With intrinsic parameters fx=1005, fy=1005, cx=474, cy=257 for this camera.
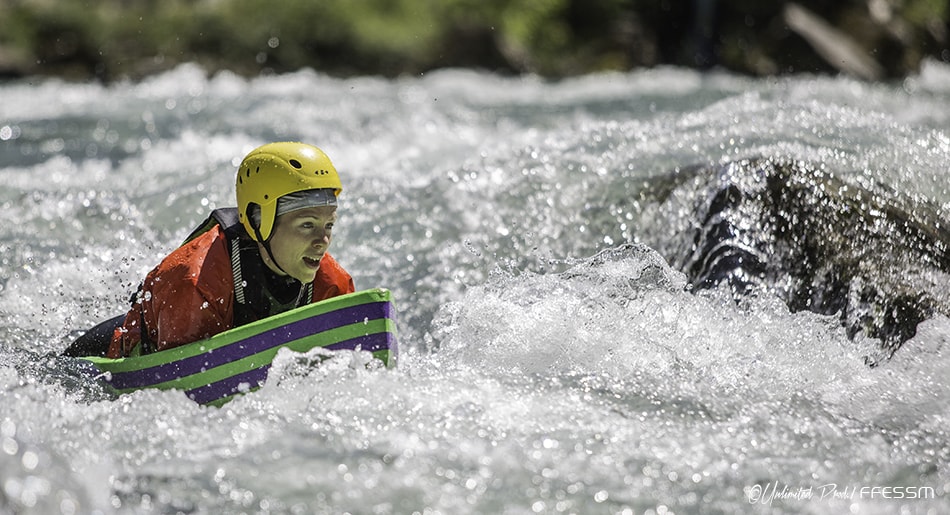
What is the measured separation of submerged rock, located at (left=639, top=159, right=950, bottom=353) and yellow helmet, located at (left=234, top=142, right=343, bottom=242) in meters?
2.51

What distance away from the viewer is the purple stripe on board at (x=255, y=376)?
4165mm

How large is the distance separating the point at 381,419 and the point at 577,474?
819 mm

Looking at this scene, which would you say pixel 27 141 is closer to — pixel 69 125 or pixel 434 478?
pixel 69 125

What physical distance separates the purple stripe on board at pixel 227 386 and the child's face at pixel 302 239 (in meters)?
0.49

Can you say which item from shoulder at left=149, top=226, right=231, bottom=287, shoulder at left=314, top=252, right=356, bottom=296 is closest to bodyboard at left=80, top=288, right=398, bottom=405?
shoulder at left=149, top=226, right=231, bottom=287

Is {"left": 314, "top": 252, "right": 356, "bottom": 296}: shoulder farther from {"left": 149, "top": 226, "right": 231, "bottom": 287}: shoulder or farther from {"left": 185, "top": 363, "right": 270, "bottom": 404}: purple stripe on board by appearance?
{"left": 185, "top": 363, "right": 270, "bottom": 404}: purple stripe on board

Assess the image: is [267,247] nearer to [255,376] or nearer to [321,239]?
[321,239]

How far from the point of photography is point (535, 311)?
5.10 m

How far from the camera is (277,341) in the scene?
4152 mm

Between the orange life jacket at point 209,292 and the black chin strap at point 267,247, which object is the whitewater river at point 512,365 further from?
the black chin strap at point 267,247

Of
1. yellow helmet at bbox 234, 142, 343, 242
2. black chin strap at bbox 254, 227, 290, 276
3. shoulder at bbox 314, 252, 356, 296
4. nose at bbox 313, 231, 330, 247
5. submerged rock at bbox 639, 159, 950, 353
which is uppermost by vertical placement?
yellow helmet at bbox 234, 142, 343, 242

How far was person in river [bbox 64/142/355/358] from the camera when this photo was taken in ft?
14.0

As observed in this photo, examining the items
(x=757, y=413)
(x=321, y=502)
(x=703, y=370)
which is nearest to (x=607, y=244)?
(x=703, y=370)

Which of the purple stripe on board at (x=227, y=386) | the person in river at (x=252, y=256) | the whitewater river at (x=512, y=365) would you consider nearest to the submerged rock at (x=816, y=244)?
the whitewater river at (x=512, y=365)
